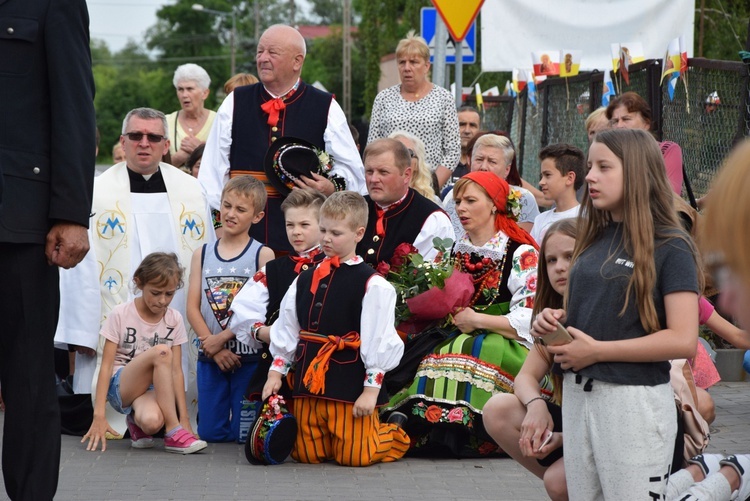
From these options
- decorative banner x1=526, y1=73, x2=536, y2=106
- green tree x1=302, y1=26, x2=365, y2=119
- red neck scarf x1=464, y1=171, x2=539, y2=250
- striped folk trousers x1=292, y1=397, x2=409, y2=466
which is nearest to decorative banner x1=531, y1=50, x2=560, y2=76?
decorative banner x1=526, y1=73, x2=536, y2=106

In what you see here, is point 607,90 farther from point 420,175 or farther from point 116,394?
point 116,394

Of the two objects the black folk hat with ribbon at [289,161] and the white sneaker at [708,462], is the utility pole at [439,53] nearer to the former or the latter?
the black folk hat with ribbon at [289,161]

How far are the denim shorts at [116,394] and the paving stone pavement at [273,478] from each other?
23 cm

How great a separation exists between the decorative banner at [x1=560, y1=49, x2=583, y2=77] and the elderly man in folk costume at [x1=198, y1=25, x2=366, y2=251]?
16.9 ft

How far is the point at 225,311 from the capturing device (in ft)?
24.2

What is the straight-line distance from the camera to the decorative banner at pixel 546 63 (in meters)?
13.2

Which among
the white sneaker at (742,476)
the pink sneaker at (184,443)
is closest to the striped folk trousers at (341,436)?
the pink sneaker at (184,443)

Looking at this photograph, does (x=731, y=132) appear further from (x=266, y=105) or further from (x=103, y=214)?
(x=103, y=214)

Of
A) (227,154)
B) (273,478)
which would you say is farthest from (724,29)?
(273,478)

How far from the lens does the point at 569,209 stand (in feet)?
26.0

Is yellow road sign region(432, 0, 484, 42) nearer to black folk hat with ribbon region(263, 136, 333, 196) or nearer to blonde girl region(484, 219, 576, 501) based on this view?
black folk hat with ribbon region(263, 136, 333, 196)

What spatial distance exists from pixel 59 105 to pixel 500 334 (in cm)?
325

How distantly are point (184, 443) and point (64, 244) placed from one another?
8.77 ft

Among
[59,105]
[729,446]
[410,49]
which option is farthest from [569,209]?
[59,105]
